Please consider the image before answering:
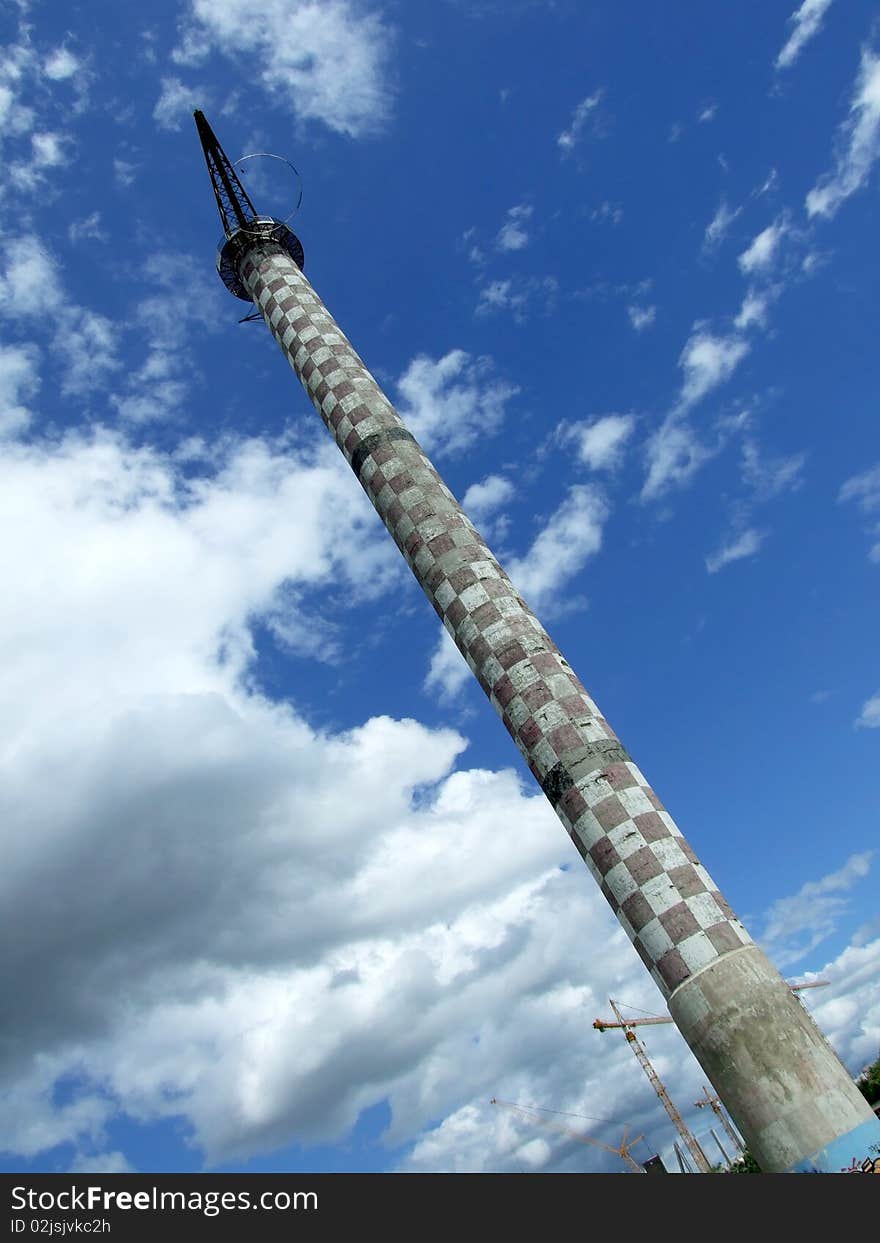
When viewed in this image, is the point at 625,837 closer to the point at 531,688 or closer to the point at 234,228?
the point at 531,688

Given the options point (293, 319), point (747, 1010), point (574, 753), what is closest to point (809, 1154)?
point (747, 1010)

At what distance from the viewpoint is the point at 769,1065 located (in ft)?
38.4

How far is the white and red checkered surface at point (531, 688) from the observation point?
13.2m

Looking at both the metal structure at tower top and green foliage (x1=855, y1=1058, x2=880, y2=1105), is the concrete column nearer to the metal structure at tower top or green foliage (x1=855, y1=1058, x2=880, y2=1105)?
the metal structure at tower top

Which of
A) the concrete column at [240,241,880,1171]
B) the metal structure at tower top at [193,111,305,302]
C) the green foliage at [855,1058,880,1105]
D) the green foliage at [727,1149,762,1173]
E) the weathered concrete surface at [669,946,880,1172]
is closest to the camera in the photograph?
the weathered concrete surface at [669,946,880,1172]

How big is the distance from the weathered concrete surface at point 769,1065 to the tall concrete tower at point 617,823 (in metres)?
0.02

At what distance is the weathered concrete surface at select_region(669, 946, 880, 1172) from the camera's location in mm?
11234

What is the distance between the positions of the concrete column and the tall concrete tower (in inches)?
0.8

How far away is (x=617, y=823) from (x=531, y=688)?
→ 3.12m

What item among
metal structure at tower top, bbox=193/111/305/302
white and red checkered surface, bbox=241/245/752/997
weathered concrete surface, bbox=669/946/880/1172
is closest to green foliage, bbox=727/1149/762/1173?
weathered concrete surface, bbox=669/946/880/1172

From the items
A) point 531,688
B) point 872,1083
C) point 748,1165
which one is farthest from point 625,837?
point 872,1083

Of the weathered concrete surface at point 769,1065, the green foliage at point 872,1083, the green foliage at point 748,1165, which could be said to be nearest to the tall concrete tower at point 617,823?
the weathered concrete surface at point 769,1065
